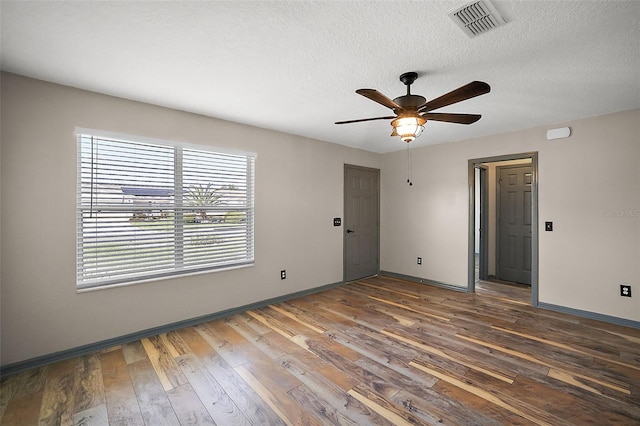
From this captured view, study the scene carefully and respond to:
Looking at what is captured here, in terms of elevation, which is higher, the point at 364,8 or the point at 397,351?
the point at 364,8

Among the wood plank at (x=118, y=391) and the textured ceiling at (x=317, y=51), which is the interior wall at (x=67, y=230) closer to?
the textured ceiling at (x=317, y=51)

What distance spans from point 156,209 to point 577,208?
16.5 ft

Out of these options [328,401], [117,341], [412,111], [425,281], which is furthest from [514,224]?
[117,341]

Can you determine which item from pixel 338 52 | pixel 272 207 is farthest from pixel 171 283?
pixel 338 52

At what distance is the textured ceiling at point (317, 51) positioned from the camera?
164 cm

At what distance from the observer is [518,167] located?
5129 mm

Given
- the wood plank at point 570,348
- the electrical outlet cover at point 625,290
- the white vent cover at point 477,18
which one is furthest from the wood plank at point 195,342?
the electrical outlet cover at point 625,290

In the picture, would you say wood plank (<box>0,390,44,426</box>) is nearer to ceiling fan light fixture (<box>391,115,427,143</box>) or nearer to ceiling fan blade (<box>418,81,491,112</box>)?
ceiling fan light fixture (<box>391,115,427,143</box>)

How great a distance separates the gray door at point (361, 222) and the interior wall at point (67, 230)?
1546 millimetres

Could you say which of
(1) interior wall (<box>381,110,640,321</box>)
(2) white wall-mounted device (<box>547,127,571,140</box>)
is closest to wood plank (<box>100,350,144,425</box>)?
(1) interior wall (<box>381,110,640,321</box>)

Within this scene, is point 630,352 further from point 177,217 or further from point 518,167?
point 177,217

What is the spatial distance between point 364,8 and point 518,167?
485cm

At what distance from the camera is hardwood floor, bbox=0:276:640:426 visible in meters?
1.88

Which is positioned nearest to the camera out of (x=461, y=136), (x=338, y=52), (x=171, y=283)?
(x=338, y=52)
